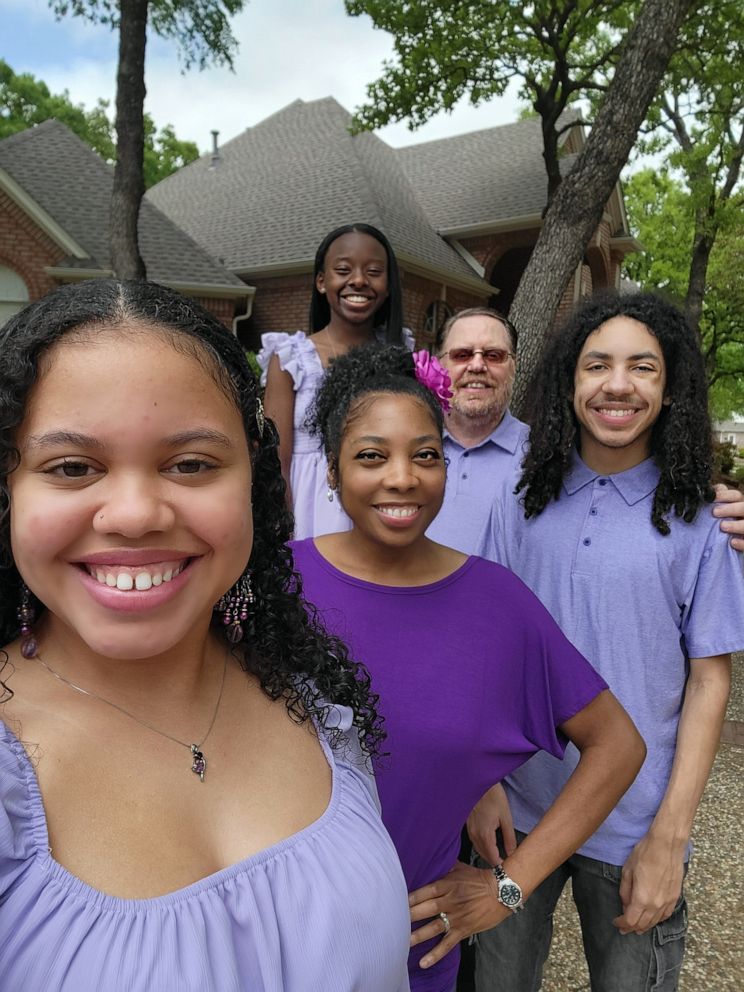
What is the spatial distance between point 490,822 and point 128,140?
827cm

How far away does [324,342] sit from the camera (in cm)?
307

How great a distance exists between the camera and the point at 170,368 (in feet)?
3.11

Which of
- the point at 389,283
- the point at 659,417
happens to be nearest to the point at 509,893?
the point at 659,417

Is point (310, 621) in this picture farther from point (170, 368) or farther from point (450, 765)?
point (170, 368)

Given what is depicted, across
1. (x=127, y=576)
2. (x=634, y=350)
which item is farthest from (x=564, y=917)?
(x=127, y=576)

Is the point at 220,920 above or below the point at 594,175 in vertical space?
below

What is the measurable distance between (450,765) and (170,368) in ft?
3.16

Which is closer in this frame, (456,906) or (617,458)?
(456,906)

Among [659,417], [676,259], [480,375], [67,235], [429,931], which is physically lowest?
[429,931]

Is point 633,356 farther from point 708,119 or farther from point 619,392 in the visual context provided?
point 708,119

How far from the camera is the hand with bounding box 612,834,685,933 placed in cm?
180

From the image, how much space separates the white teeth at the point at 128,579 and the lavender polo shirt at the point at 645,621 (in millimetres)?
1311

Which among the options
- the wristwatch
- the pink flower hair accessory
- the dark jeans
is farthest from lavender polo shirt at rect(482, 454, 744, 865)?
the pink flower hair accessory

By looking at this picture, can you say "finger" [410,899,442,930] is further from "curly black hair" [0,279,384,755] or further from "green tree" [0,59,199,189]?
"green tree" [0,59,199,189]
